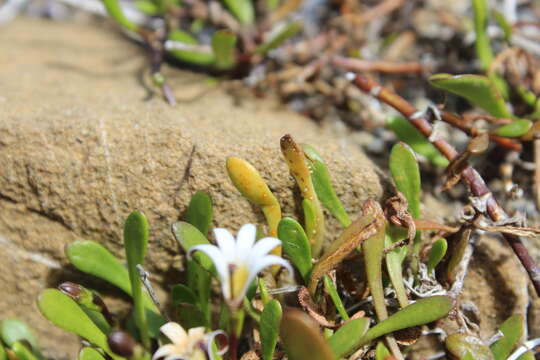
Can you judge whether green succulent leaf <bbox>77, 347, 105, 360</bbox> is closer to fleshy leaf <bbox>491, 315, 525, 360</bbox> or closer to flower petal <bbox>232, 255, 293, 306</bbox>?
flower petal <bbox>232, 255, 293, 306</bbox>

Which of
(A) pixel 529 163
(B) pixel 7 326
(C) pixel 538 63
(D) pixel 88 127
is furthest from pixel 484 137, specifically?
(B) pixel 7 326

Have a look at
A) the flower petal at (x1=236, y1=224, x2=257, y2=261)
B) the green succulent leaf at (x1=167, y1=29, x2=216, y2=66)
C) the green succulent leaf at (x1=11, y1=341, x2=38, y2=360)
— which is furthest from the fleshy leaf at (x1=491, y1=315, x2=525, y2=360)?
the green succulent leaf at (x1=167, y1=29, x2=216, y2=66)

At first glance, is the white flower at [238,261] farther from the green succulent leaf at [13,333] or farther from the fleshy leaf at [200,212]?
the green succulent leaf at [13,333]

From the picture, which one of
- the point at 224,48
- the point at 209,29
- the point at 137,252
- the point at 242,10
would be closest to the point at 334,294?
the point at 137,252

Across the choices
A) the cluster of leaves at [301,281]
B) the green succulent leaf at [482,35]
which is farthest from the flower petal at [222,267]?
the green succulent leaf at [482,35]

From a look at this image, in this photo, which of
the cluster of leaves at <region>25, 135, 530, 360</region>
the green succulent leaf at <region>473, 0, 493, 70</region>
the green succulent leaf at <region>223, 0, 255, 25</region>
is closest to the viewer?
the cluster of leaves at <region>25, 135, 530, 360</region>

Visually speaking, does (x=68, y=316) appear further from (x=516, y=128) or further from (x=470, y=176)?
(x=516, y=128)
